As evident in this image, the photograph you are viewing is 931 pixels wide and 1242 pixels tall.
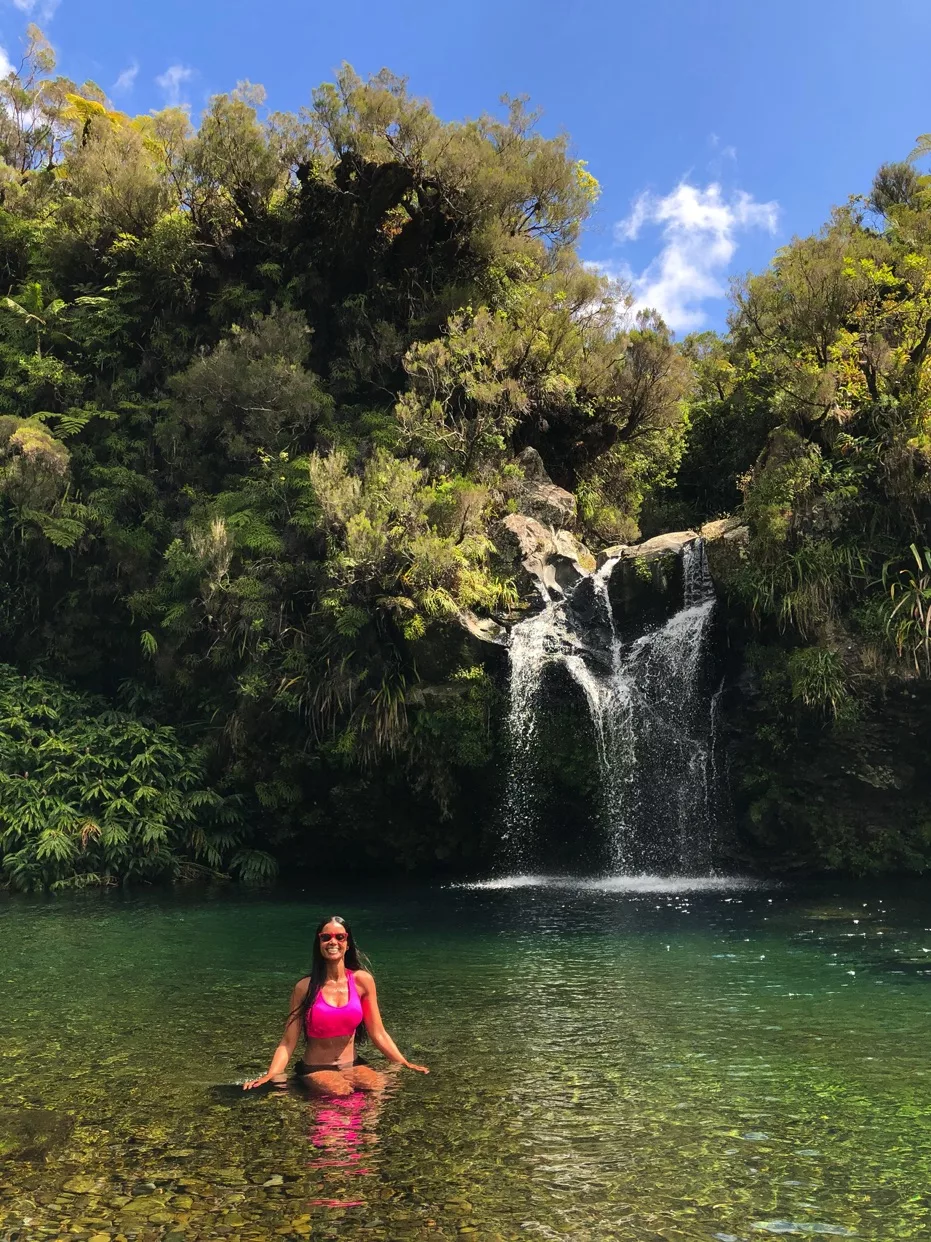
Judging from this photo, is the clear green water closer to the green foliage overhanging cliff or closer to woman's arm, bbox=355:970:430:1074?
woman's arm, bbox=355:970:430:1074

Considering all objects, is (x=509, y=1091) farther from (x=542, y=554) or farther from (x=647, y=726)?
(x=542, y=554)

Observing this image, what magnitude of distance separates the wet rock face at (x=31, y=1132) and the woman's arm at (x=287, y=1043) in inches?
41.1

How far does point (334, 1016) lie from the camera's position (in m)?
5.78

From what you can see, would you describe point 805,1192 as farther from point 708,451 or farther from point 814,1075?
point 708,451

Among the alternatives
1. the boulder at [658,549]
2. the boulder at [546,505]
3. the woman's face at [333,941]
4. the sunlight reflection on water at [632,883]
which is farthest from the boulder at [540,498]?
the woman's face at [333,941]

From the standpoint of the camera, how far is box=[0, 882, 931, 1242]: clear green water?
4074 mm

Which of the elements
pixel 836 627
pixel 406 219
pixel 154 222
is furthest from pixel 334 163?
pixel 836 627

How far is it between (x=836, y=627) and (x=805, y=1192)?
11744 millimetres

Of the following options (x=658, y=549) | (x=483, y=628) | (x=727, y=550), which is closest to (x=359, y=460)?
(x=483, y=628)

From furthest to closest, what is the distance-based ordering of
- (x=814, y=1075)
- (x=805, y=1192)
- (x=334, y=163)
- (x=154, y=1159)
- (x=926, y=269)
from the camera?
(x=334, y=163)
(x=926, y=269)
(x=814, y=1075)
(x=154, y=1159)
(x=805, y=1192)

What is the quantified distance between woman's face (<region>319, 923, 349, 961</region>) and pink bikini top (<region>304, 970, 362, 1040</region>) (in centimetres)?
20

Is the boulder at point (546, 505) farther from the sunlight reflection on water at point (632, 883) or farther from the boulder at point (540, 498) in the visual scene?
the sunlight reflection on water at point (632, 883)

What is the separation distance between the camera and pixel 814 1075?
5.84 m

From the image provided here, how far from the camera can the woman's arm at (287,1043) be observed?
5.55m
